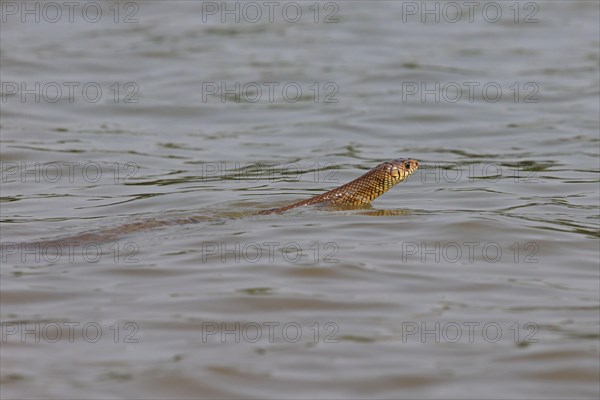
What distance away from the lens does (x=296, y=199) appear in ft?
38.1

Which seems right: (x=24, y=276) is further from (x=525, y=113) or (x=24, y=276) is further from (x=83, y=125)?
(x=525, y=113)

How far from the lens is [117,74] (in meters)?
18.8

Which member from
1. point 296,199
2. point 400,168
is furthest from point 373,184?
point 296,199

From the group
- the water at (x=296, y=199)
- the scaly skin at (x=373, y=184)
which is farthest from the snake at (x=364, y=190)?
the water at (x=296, y=199)

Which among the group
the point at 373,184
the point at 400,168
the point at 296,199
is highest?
the point at 400,168

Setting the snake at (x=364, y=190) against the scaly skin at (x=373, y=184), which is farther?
the scaly skin at (x=373, y=184)

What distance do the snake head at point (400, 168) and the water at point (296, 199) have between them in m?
0.32

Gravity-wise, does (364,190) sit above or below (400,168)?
below

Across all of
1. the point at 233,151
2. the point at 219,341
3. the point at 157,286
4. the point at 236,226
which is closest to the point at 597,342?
the point at 219,341

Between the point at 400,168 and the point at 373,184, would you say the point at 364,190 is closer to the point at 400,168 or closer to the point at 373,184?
the point at 373,184

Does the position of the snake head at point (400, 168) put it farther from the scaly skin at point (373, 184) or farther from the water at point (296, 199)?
the water at point (296, 199)

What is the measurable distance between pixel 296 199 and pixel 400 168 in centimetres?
99

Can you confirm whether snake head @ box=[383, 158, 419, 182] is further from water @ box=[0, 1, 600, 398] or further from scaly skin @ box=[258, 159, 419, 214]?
water @ box=[0, 1, 600, 398]

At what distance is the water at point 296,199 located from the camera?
721 cm
